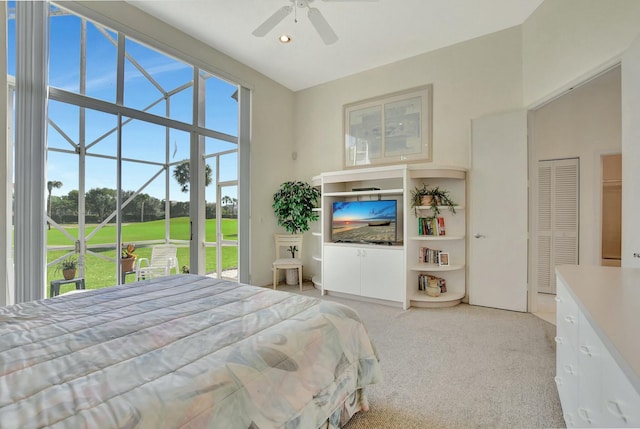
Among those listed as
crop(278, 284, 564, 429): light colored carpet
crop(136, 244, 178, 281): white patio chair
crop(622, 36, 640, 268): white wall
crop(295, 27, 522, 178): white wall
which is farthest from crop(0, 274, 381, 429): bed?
crop(295, 27, 522, 178): white wall

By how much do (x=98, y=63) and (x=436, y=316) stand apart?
4.69 m

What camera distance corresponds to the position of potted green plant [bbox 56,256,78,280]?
2.86m

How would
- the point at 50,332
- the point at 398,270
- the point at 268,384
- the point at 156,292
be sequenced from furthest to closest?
the point at 398,270 < the point at 156,292 < the point at 50,332 < the point at 268,384

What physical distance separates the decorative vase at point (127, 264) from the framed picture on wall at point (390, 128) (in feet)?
A: 10.8

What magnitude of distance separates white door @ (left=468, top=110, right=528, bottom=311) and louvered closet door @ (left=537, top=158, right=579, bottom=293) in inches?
41.3

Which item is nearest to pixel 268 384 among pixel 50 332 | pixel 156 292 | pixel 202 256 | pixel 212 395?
pixel 212 395

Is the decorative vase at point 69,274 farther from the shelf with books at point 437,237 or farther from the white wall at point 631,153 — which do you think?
the white wall at point 631,153

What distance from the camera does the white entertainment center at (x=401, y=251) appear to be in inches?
145

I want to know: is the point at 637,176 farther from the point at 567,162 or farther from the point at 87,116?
the point at 87,116

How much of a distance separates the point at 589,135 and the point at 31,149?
6519 mm

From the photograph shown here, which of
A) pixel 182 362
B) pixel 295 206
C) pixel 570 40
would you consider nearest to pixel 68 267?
pixel 182 362

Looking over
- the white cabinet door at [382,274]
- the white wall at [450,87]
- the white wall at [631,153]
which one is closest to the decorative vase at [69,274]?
the white cabinet door at [382,274]

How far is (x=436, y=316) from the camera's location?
3.40 meters

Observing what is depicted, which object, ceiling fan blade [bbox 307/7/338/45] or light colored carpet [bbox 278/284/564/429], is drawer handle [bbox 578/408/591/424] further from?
ceiling fan blade [bbox 307/7/338/45]
